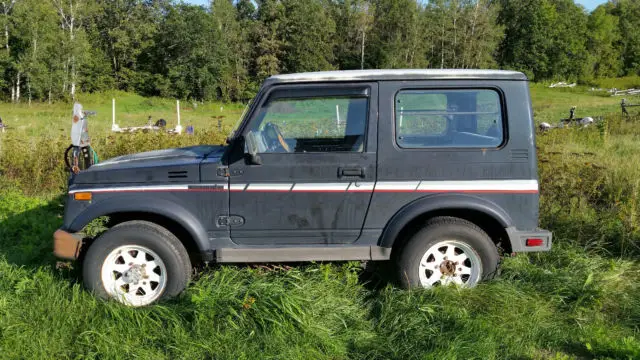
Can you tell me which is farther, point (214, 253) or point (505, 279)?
point (505, 279)

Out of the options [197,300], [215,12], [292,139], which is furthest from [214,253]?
[215,12]

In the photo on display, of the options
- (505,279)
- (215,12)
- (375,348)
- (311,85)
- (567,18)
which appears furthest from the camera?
(567,18)

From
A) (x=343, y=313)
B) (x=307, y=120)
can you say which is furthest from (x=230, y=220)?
(x=343, y=313)

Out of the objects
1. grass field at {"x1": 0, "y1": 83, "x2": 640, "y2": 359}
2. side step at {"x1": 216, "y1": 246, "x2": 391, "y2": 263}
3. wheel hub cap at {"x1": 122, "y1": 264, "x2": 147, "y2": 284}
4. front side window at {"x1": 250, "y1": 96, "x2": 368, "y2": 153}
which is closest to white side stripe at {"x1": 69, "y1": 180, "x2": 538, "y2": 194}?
front side window at {"x1": 250, "y1": 96, "x2": 368, "y2": 153}

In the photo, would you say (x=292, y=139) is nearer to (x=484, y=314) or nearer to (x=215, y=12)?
(x=484, y=314)

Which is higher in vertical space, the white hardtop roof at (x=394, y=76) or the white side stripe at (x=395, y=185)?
the white hardtop roof at (x=394, y=76)

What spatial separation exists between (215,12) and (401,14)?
24.0 meters

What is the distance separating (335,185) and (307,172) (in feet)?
0.87

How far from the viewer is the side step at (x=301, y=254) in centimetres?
419

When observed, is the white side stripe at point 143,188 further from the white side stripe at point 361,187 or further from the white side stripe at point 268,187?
the white side stripe at point 361,187

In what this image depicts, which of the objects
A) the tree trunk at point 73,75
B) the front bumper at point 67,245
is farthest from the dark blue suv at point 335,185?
the tree trunk at point 73,75

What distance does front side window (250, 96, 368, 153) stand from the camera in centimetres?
419

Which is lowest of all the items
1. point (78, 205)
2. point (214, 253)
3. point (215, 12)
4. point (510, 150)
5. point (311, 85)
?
point (214, 253)

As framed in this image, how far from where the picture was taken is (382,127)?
4.18m
